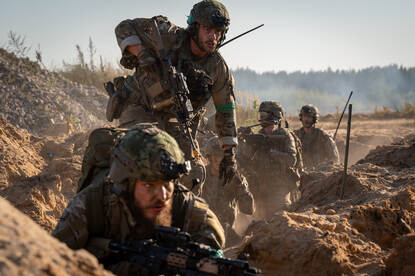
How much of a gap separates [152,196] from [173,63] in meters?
2.35

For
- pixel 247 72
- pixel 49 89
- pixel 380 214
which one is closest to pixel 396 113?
pixel 49 89

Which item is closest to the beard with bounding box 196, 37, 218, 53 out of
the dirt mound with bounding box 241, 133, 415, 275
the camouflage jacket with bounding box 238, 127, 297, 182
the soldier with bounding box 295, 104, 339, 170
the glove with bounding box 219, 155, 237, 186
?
the glove with bounding box 219, 155, 237, 186

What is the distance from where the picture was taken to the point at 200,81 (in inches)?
221

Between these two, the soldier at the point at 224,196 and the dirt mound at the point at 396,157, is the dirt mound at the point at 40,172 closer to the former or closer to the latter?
the soldier at the point at 224,196

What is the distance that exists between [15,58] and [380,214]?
13162mm

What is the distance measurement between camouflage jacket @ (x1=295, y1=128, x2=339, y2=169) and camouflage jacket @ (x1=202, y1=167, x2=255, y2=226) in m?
4.38

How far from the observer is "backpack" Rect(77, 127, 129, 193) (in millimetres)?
4059

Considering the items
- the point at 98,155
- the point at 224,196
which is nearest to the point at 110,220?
the point at 98,155

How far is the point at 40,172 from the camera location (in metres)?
8.42

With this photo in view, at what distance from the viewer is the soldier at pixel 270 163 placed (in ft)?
31.6

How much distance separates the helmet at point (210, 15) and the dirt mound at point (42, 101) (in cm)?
791

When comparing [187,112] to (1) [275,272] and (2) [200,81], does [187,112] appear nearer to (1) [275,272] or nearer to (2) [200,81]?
(2) [200,81]

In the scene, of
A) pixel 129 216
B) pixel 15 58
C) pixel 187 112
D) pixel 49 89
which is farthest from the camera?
pixel 15 58

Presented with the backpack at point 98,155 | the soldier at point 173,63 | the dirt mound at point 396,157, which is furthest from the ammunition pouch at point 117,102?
the dirt mound at point 396,157
